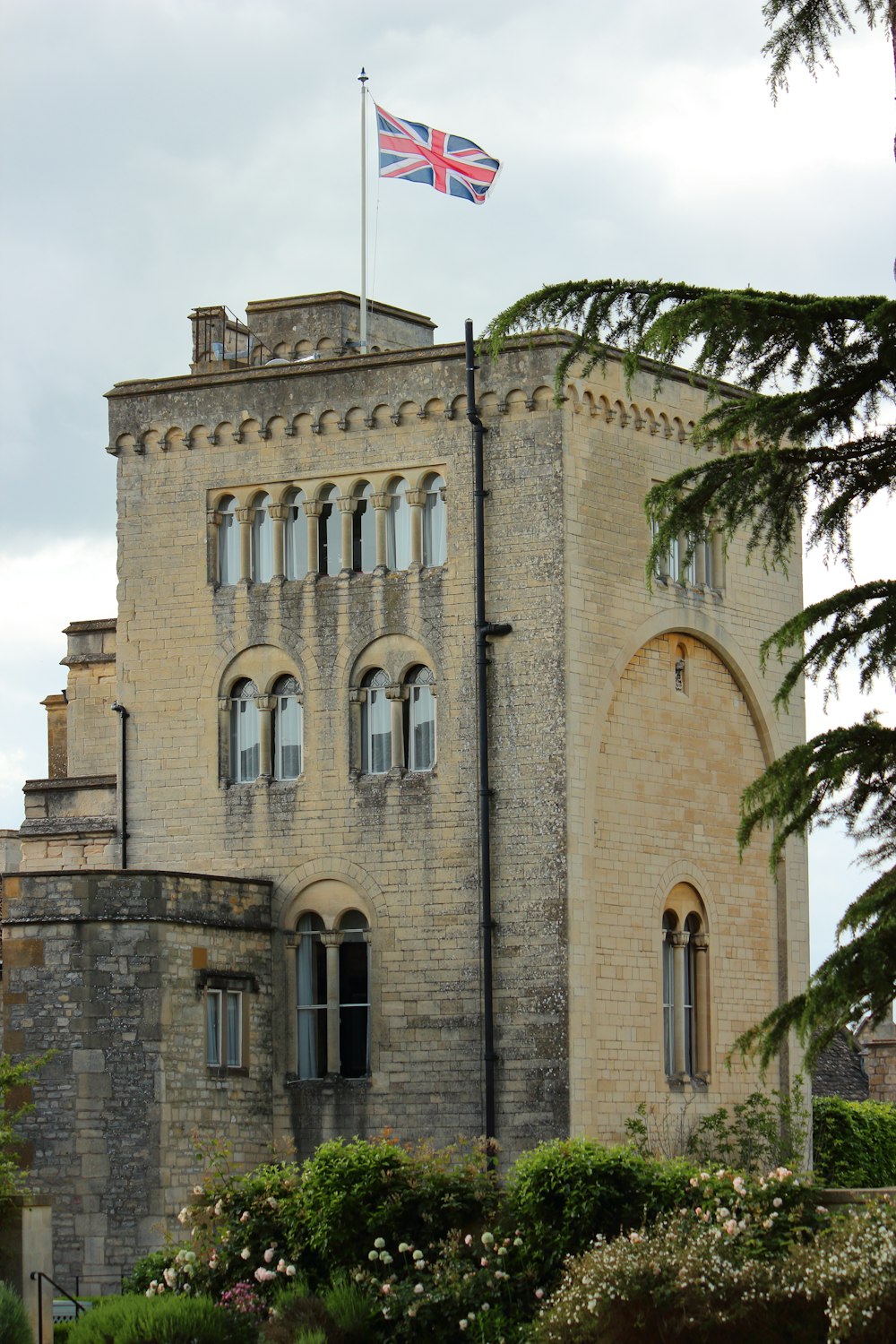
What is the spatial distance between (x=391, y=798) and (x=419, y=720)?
46.2 inches

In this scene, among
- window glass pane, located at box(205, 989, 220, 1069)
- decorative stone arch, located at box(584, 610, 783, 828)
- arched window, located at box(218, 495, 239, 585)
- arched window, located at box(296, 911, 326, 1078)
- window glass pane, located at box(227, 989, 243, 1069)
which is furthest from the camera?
arched window, located at box(218, 495, 239, 585)

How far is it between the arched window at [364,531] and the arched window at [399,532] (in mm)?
240

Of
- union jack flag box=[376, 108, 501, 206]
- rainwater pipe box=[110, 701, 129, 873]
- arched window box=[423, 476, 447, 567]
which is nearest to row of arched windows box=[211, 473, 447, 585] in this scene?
arched window box=[423, 476, 447, 567]

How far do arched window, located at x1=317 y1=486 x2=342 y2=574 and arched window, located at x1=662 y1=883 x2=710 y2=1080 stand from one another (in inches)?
273

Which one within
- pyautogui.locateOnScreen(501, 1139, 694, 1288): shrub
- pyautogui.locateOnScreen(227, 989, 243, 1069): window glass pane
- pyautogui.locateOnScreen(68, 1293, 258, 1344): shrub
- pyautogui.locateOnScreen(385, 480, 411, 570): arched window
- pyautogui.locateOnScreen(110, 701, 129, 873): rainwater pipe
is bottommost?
pyautogui.locateOnScreen(68, 1293, 258, 1344): shrub

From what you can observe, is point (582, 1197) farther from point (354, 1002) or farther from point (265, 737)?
point (265, 737)

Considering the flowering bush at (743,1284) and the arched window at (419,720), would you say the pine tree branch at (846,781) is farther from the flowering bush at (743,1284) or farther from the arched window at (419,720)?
the arched window at (419,720)

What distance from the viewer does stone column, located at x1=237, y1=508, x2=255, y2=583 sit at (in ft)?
123

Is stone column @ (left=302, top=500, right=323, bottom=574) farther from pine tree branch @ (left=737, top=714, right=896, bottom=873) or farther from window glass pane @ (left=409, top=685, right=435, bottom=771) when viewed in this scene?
pine tree branch @ (left=737, top=714, right=896, bottom=873)

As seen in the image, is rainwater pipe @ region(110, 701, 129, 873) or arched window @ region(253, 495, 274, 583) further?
rainwater pipe @ region(110, 701, 129, 873)

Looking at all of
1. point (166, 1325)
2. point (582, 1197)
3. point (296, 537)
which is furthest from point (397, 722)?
point (166, 1325)

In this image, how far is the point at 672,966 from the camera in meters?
37.2

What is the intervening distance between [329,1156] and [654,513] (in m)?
9.75

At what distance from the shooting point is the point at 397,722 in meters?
36.1
